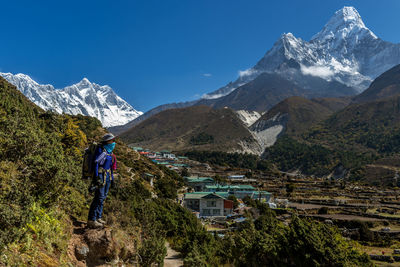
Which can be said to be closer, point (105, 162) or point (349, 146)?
point (105, 162)

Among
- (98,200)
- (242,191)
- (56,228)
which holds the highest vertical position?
(242,191)

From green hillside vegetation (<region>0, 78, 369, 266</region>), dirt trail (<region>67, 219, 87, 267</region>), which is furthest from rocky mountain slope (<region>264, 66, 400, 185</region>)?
dirt trail (<region>67, 219, 87, 267</region>)

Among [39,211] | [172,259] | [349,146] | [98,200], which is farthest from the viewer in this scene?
[349,146]

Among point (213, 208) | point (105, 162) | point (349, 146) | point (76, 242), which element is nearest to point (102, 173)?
point (105, 162)

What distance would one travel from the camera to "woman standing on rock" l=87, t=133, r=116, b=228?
674cm

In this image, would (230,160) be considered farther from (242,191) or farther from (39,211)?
(39,211)

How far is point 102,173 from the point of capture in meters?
6.84

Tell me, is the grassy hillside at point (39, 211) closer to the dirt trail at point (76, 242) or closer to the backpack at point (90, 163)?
the dirt trail at point (76, 242)

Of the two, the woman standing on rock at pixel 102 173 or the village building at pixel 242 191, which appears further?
the village building at pixel 242 191

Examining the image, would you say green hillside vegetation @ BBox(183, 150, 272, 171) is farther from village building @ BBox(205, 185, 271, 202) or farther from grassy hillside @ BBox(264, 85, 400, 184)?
village building @ BBox(205, 185, 271, 202)

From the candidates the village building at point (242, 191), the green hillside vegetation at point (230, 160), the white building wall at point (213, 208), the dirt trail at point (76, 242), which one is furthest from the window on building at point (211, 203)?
the green hillside vegetation at point (230, 160)

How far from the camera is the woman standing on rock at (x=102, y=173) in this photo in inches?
265

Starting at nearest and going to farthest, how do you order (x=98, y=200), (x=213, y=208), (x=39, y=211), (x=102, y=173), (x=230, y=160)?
1. (x=39, y=211)
2. (x=102, y=173)
3. (x=98, y=200)
4. (x=213, y=208)
5. (x=230, y=160)

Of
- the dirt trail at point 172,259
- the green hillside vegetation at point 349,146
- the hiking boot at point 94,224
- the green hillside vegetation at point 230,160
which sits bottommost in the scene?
the dirt trail at point 172,259
